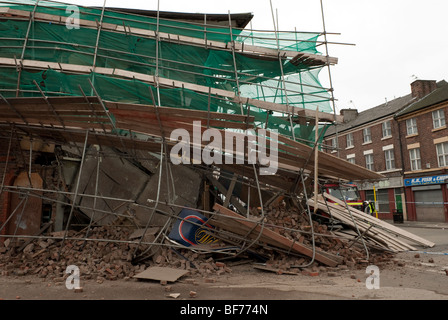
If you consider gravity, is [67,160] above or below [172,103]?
below

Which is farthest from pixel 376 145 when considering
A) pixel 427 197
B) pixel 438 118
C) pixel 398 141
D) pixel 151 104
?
pixel 151 104

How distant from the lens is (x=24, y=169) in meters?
Result: 8.95

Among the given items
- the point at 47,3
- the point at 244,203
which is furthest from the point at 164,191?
the point at 47,3

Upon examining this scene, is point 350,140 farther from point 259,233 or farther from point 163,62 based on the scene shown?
point 259,233

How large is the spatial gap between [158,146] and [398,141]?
81.8 feet

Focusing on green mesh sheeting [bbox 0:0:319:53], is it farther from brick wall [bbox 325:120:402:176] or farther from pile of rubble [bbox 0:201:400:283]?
brick wall [bbox 325:120:402:176]

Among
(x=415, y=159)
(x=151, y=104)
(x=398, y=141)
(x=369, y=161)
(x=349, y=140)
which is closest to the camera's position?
(x=151, y=104)

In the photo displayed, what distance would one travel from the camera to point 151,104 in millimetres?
9078

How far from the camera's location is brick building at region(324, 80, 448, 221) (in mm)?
24016

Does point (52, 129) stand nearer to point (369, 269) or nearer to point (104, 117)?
point (104, 117)

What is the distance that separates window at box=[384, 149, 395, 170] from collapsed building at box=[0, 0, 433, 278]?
63.8ft

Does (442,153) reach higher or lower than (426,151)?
lower

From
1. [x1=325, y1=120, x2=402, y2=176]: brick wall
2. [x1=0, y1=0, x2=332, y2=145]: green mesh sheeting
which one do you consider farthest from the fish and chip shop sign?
[x1=0, y1=0, x2=332, y2=145]: green mesh sheeting
